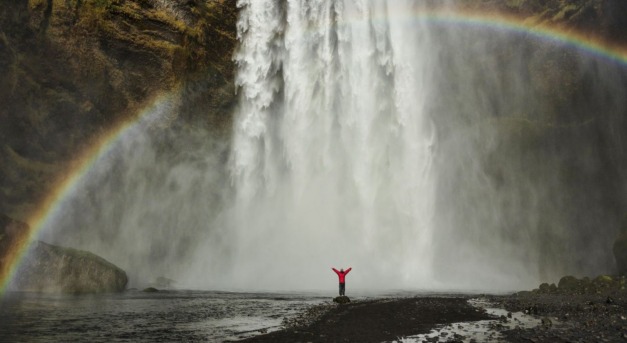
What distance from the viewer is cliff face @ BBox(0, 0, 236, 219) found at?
2816cm

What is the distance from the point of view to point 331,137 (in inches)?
1292

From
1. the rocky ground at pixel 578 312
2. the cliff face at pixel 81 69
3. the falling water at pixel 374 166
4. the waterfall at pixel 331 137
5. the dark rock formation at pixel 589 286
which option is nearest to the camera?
the rocky ground at pixel 578 312

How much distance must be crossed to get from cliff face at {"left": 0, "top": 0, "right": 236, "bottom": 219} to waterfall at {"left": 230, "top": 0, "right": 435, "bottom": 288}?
341 centimetres

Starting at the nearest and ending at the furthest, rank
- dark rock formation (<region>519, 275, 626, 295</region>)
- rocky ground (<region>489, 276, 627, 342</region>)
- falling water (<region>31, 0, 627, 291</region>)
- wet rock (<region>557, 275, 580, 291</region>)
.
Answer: rocky ground (<region>489, 276, 627, 342</region>) → dark rock formation (<region>519, 275, 626, 295</region>) → wet rock (<region>557, 275, 580, 291</region>) → falling water (<region>31, 0, 627, 291</region>)

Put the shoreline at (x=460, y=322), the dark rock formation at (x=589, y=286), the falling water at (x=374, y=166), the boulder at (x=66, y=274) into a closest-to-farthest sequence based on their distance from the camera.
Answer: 1. the shoreline at (x=460, y=322)
2. the dark rock formation at (x=589, y=286)
3. the boulder at (x=66, y=274)
4. the falling water at (x=374, y=166)

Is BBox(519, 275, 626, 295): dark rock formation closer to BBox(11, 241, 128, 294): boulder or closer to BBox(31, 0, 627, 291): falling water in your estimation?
BBox(31, 0, 627, 291): falling water

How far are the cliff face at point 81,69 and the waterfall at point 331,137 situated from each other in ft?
11.2

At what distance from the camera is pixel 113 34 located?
1168 inches

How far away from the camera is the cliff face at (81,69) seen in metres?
28.2

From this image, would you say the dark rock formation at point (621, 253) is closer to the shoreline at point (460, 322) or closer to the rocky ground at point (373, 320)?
the shoreline at point (460, 322)

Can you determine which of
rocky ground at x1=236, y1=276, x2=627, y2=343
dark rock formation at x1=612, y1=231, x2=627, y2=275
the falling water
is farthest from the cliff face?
dark rock formation at x1=612, y1=231, x2=627, y2=275

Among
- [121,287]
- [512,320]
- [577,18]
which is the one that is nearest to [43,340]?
[512,320]

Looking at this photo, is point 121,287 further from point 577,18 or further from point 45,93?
point 577,18

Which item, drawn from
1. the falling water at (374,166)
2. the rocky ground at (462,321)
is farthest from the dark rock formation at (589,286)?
the falling water at (374,166)
